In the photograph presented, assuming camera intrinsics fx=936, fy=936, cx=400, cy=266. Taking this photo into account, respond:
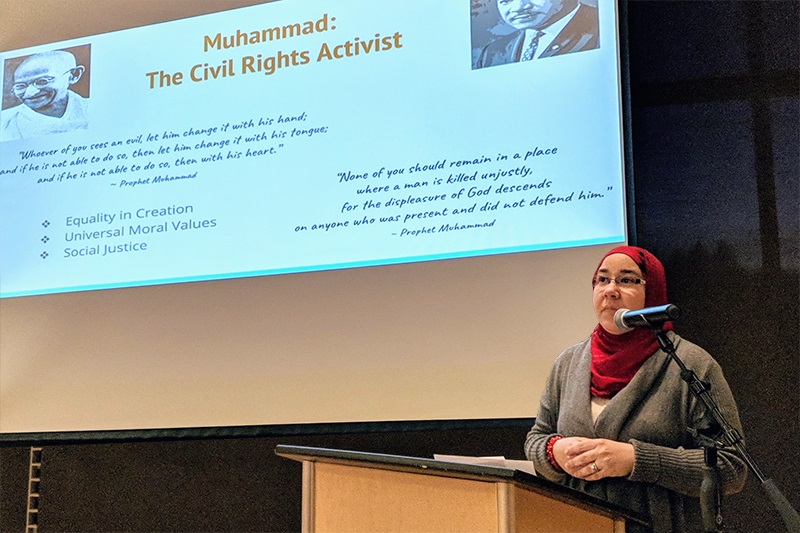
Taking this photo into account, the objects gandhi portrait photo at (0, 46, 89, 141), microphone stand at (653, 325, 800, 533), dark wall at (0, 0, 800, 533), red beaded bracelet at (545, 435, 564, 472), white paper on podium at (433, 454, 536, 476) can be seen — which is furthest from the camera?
gandhi portrait photo at (0, 46, 89, 141)

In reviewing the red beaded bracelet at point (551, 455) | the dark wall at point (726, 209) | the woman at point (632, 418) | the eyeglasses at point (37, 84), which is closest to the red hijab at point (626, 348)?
the woman at point (632, 418)

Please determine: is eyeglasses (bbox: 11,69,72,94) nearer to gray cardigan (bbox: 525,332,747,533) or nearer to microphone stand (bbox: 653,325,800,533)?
gray cardigan (bbox: 525,332,747,533)

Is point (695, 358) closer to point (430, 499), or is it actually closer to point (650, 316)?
point (650, 316)

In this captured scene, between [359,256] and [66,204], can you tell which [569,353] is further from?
[66,204]

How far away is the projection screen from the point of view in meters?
2.83

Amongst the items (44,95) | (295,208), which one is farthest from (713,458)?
(44,95)

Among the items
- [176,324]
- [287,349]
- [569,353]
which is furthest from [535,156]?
[176,324]

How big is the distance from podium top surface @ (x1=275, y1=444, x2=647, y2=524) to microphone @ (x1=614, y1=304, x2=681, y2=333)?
0.32 meters

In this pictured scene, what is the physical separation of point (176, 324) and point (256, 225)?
17.8 inches

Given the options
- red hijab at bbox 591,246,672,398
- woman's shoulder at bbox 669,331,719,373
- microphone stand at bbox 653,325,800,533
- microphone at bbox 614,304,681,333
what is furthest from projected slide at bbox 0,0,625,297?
microphone stand at bbox 653,325,800,533

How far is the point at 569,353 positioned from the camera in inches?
88.4

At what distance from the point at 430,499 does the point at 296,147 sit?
1.83 m

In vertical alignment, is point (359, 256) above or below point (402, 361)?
above

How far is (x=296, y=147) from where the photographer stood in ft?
10.3
